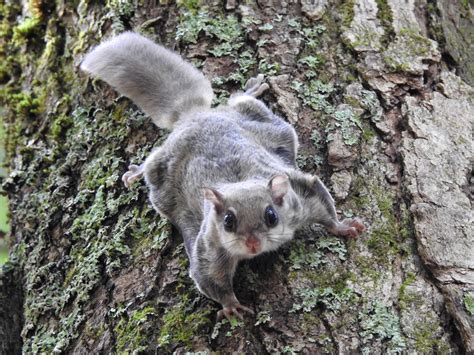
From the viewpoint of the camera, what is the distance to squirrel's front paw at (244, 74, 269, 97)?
4121 mm

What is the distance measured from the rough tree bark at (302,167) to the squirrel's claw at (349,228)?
5 centimetres

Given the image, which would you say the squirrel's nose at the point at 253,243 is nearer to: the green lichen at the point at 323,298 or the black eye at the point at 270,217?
the black eye at the point at 270,217

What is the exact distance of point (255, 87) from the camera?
4145 mm

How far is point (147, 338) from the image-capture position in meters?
3.24

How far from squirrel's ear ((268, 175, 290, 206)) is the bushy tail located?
1.04 m

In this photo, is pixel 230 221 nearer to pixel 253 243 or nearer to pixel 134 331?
pixel 253 243

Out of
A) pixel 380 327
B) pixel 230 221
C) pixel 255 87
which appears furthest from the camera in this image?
pixel 255 87

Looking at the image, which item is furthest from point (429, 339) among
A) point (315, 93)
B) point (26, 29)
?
point (26, 29)

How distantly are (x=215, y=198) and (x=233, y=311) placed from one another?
0.57m

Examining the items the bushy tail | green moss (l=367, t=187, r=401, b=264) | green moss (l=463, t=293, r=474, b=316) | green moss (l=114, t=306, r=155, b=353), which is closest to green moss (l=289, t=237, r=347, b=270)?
green moss (l=367, t=187, r=401, b=264)

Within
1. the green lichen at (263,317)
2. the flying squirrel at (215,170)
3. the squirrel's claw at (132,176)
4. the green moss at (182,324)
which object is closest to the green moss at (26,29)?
the flying squirrel at (215,170)

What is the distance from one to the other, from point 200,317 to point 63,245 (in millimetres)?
1253

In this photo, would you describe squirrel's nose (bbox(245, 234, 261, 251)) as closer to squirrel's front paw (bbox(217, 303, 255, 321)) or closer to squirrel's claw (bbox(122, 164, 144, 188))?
squirrel's front paw (bbox(217, 303, 255, 321))

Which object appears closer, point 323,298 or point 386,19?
point 323,298
